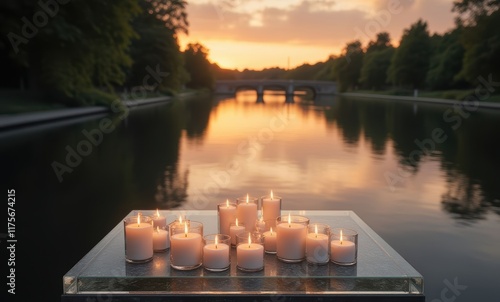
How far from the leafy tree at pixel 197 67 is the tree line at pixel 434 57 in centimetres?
2950

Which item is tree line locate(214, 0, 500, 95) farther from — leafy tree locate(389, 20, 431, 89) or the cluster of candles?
the cluster of candles

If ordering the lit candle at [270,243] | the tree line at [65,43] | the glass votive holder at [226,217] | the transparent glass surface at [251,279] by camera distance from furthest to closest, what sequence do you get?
the tree line at [65,43] → the glass votive holder at [226,217] → the lit candle at [270,243] → the transparent glass surface at [251,279]

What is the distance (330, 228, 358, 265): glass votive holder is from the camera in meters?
3.54

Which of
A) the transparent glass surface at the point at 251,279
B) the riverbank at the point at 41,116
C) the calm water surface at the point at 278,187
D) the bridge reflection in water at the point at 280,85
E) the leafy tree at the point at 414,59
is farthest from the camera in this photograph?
the bridge reflection in water at the point at 280,85

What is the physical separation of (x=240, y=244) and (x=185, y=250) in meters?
0.37

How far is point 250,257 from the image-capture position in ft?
11.1

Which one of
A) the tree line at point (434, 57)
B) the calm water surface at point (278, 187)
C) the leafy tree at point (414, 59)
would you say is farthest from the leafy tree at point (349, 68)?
the calm water surface at point (278, 187)

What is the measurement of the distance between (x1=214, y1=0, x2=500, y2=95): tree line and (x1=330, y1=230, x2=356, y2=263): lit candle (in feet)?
162

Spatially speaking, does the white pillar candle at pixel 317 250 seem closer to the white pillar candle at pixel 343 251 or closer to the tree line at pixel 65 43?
the white pillar candle at pixel 343 251

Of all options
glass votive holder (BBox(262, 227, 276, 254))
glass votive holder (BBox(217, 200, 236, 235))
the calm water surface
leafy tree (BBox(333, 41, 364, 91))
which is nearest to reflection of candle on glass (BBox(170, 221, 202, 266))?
glass votive holder (BBox(262, 227, 276, 254))

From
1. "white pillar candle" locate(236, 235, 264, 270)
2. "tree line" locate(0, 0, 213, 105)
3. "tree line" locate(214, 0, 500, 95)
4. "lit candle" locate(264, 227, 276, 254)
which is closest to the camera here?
"white pillar candle" locate(236, 235, 264, 270)

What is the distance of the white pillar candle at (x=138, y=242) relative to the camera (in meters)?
3.56

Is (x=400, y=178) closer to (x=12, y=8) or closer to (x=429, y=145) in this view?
(x=429, y=145)

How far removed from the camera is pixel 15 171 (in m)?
11.6
